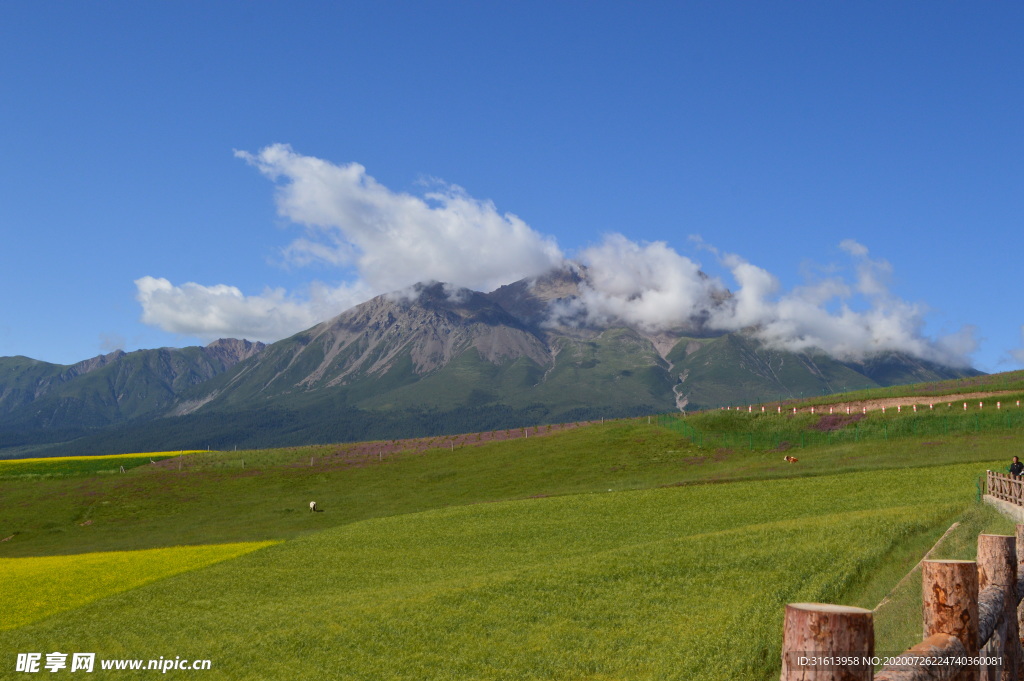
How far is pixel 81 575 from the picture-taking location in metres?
42.1

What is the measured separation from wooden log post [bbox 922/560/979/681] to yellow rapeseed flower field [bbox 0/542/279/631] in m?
37.3

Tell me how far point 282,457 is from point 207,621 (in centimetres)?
8608

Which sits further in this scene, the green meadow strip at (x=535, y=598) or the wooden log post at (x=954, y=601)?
the green meadow strip at (x=535, y=598)

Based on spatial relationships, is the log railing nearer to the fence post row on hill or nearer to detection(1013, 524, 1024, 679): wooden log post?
detection(1013, 524, 1024, 679): wooden log post

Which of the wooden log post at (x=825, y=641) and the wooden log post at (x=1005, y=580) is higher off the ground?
the wooden log post at (x=825, y=641)

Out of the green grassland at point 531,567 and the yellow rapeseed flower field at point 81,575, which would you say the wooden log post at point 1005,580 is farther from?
the yellow rapeseed flower field at point 81,575

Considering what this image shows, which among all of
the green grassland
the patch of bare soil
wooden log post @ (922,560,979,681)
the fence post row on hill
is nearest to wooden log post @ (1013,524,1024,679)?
the fence post row on hill

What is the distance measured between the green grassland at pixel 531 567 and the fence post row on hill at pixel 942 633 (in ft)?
34.5

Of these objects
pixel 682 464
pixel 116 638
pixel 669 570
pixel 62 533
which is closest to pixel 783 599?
pixel 669 570

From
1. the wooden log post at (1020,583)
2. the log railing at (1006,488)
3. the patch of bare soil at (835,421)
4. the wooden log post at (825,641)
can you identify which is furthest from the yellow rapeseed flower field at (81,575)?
the patch of bare soil at (835,421)

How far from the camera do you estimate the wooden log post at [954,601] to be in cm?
663

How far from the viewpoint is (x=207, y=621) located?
2952 centimetres

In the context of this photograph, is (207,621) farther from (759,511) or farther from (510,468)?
(510,468)

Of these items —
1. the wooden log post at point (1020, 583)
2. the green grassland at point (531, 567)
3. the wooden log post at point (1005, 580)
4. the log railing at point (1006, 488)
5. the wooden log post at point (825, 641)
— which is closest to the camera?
the wooden log post at point (825, 641)
